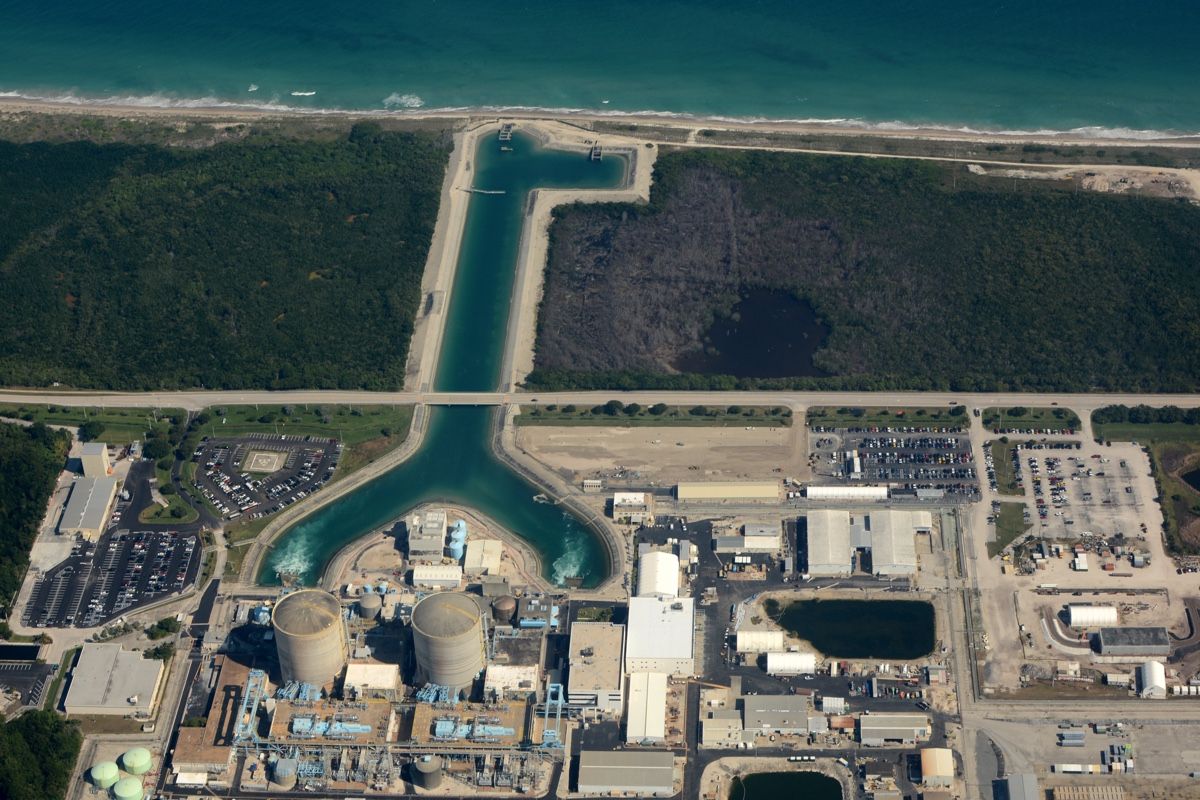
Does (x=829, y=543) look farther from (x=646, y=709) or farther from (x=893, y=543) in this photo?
(x=646, y=709)

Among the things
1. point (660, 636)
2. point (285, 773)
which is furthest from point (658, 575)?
point (285, 773)

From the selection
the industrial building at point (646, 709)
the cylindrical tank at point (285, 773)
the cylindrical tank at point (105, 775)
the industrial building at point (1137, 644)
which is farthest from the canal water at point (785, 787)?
the cylindrical tank at point (105, 775)

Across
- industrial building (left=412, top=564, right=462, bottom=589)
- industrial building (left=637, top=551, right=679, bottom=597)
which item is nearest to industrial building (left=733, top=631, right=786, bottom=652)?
industrial building (left=637, top=551, right=679, bottom=597)

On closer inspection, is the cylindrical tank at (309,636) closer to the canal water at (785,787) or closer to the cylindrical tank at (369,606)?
the cylindrical tank at (369,606)

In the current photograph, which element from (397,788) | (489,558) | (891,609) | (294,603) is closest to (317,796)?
(397,788)

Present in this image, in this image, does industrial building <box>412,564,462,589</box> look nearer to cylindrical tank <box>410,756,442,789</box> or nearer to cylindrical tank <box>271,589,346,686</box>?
cylindrical tank <box>271,589,346,686</box>

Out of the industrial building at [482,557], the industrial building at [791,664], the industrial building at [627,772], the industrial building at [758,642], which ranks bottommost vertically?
the industrial building at [627,772]

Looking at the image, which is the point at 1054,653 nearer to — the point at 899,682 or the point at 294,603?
the point at 899,682
